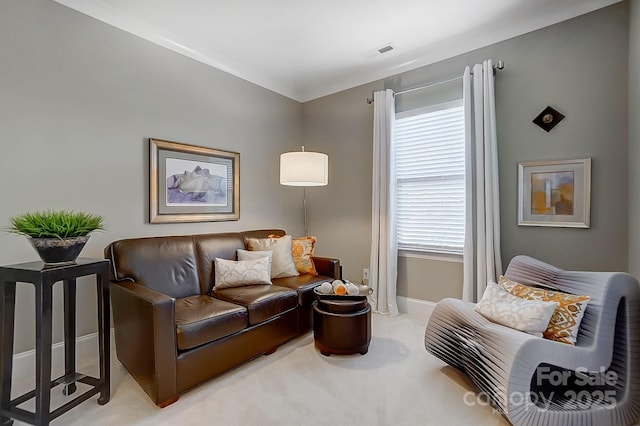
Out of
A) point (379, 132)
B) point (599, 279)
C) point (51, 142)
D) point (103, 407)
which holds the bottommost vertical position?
point (103, 407)

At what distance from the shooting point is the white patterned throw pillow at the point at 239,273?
265 centimetres

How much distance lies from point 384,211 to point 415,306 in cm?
108

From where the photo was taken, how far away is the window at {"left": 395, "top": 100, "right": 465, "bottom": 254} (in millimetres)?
2994

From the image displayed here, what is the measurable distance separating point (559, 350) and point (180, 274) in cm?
256

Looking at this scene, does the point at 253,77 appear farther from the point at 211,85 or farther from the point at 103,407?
the point at 103,407

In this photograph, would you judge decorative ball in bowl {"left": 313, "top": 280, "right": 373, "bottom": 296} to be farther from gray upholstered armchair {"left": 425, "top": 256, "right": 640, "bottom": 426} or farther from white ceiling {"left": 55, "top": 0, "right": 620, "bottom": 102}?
white ceiling {"left": 55, "top": 0, "right": 620, "bottom": 102}

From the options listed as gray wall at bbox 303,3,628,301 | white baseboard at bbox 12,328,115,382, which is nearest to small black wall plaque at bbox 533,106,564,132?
gray wall at bbox 303,3,628,301

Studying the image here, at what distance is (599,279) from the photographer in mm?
1687

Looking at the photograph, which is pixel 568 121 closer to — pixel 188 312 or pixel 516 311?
pixel 516 311

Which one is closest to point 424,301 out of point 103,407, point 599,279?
point 599,279

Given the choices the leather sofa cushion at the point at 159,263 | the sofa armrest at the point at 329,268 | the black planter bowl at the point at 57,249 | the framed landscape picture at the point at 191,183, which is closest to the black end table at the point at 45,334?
the black planter bowl at the point at 57,249

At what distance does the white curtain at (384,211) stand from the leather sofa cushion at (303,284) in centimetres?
69

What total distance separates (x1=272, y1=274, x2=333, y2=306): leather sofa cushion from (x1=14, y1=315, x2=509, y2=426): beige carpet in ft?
1.45

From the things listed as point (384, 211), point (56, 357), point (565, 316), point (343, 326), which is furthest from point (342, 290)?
point (56, 357)
